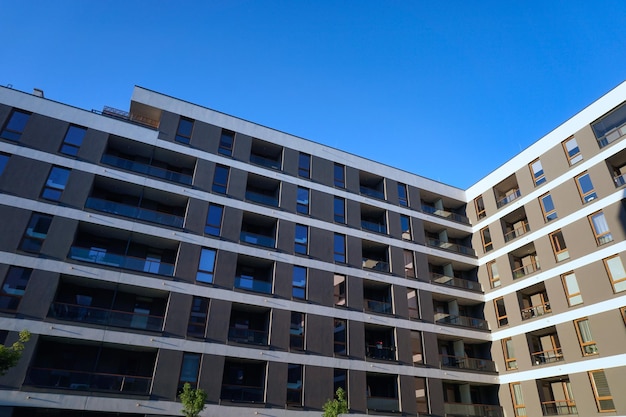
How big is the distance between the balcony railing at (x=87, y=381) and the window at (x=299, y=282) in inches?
380

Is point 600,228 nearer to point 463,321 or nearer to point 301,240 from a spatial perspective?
point 463,321

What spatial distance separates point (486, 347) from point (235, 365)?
61.6ft

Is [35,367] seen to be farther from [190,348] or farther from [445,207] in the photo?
[445,207]

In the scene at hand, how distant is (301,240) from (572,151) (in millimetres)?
19125

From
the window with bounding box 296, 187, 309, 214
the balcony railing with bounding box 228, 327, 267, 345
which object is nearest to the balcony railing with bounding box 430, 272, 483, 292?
the window with bounding box 296, 187, 309, 214

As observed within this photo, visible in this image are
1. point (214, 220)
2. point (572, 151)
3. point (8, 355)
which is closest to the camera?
point (8, 355)

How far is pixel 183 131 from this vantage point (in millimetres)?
29047

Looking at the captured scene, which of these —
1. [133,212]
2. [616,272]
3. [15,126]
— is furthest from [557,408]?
[15,126]

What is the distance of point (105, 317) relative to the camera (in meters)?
22.0

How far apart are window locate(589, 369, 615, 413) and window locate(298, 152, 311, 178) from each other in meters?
21.3

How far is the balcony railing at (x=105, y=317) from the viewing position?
21.3m

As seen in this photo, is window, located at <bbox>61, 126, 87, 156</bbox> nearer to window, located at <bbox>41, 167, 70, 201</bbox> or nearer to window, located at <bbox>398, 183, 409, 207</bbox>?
window, located at <bbox>41, 167, 70, 201</bbox>

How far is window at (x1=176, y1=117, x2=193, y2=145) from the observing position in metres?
28.7

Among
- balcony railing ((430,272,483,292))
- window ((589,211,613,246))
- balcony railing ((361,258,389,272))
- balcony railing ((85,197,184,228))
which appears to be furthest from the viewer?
balcony railing ((430,272,483,292))
